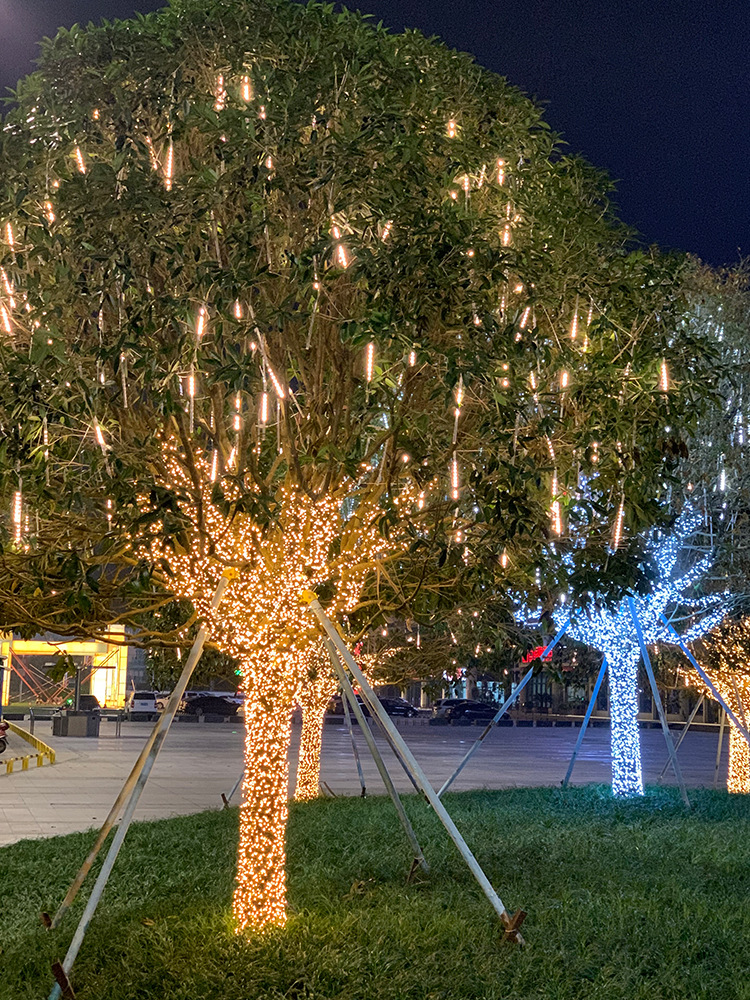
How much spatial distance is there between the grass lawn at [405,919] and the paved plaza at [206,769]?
157 inches

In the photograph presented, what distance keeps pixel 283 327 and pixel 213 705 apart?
53247mm

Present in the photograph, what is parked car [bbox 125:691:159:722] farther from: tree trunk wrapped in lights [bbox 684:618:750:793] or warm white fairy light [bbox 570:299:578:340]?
warm white fairy light [bbox 570:299:578:340]

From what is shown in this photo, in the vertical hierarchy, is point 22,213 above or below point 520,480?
above

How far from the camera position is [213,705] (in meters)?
59.8

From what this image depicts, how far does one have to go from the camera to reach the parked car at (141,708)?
5397 centimetres

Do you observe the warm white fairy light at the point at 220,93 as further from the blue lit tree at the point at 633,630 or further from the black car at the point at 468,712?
the black car at the point at 468,712

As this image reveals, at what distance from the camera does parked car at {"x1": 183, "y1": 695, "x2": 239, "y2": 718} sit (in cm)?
5890

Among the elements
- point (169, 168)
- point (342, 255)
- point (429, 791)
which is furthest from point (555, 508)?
point (169, 168)

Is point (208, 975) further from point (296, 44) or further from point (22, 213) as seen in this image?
point (296, 44)

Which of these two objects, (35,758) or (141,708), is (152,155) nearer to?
(35,758)

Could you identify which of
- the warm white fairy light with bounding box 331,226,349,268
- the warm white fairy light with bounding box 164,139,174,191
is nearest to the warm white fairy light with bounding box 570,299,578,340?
the warm white fairy light with bounding box 331,226,349,268

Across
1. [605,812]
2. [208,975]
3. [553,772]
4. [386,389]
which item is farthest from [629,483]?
[553,772]

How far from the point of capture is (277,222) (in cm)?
845

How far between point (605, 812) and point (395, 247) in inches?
465
